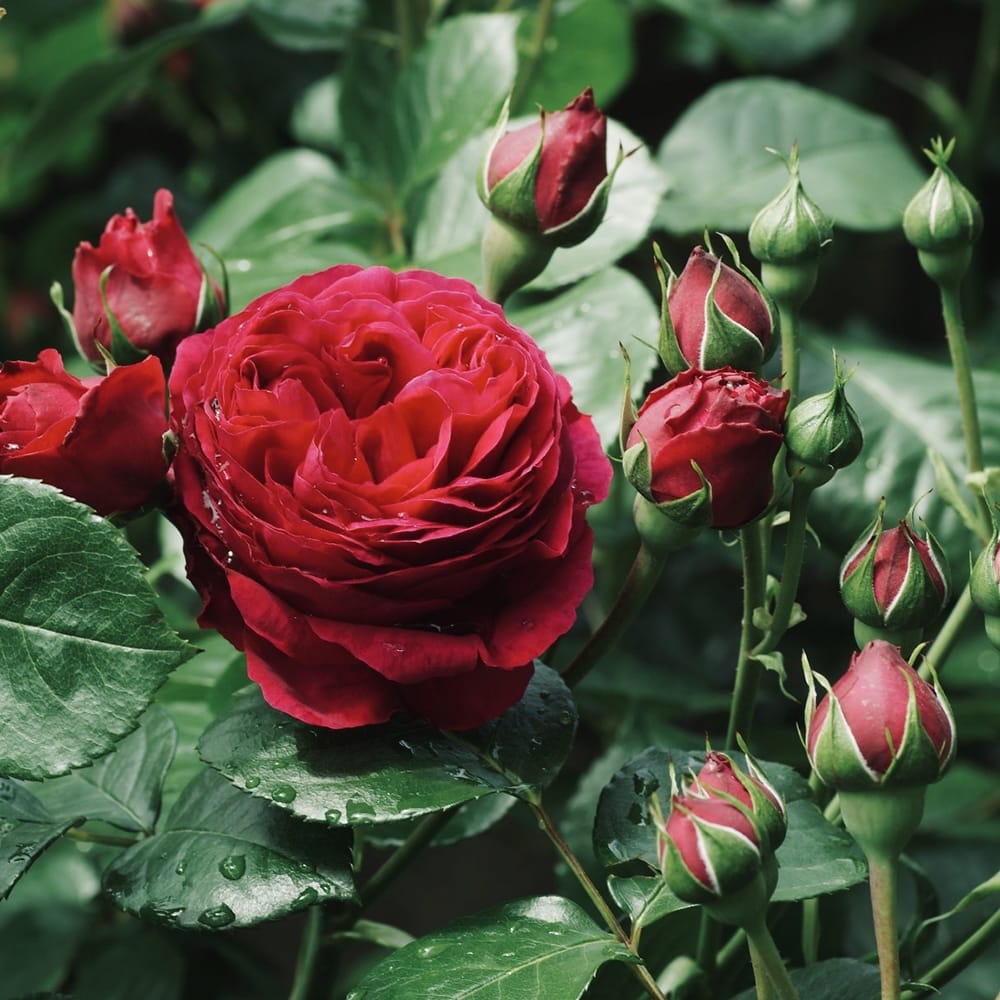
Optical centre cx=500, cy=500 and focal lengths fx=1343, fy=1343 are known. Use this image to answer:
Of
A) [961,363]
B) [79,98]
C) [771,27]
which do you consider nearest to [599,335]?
[961,363]

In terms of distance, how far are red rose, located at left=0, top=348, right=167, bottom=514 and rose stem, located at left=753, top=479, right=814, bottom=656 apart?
0.63ft

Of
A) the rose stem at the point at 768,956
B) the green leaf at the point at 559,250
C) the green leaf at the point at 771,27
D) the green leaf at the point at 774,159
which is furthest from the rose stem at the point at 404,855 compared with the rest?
the green leaf at the point at 771,27

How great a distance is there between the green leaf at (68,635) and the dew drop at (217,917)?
0.20 feet

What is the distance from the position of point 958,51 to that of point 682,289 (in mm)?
1313

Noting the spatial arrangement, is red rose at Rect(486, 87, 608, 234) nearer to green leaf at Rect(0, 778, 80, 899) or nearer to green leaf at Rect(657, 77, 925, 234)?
green leaf at Rect(0, 778, 80, 899)

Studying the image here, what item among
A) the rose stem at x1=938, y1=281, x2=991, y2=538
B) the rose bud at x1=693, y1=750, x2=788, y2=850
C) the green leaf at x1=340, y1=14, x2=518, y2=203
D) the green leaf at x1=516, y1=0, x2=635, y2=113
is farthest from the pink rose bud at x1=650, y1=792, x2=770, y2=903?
the green leaf at x1=516, y1=0, x2=635, y2=113

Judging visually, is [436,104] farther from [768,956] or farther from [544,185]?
[768,956]

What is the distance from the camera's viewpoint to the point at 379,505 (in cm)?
38

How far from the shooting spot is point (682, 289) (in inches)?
15.9

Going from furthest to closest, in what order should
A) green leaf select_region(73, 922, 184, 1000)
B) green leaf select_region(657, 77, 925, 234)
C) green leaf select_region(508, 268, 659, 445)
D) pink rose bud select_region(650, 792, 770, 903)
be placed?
green leaf select_region(657, 77, 925, 234), green leaf select_region(73, 922, 184, 1000), green leaf select_region(508, 268, 659, 445), pink rose bud select_region(650, 792, 770, 903)

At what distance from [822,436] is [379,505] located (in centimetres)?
13

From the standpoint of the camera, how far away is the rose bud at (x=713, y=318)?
1.30ft

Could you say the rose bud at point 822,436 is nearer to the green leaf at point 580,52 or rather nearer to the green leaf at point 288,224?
the green leaf at point 288,224

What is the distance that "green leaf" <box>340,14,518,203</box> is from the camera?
771 mm
